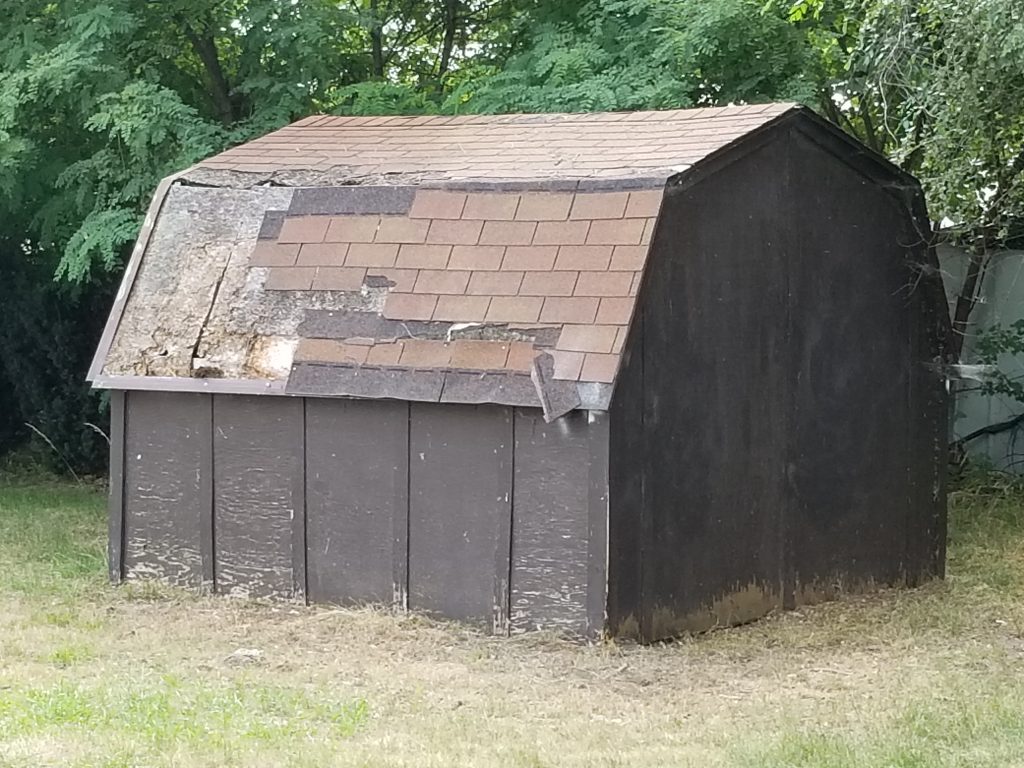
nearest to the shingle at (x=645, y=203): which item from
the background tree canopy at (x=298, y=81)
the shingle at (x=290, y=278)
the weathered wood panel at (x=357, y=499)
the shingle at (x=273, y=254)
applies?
the weathered wood panel at (x=357, y=499)

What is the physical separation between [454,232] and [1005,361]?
748 centimetres

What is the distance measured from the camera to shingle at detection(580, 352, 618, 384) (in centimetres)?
684

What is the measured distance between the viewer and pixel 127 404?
338 inches

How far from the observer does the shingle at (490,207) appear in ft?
25.4

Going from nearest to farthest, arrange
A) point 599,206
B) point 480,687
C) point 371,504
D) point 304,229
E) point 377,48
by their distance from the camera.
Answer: point 480,687 < point 599,206 < point 371,504 < point 304,229 < point 377,48

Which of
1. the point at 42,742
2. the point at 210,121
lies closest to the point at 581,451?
the point at 42,742

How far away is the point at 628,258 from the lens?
23.4 feet

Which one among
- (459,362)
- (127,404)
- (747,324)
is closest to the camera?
(459,362)

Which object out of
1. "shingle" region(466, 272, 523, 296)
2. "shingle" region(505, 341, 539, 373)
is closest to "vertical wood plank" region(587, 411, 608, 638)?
"shingle" region(505, 341, 539, 373)

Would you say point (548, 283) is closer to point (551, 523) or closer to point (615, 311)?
point (615, 311)

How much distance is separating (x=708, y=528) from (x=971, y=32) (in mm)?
2991

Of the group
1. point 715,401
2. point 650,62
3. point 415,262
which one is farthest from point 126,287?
point 650,62

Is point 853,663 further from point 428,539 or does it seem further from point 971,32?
point 971,32

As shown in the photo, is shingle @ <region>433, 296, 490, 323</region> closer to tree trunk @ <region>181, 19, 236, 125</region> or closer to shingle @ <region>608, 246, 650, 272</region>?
shingle @ <region>608, 246, 650, 272</region>
